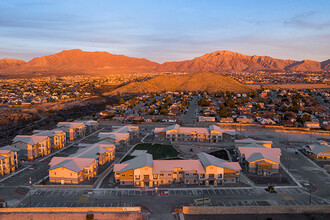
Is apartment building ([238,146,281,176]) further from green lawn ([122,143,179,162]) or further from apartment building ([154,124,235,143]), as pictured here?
apartment building ([154,124,235,143])

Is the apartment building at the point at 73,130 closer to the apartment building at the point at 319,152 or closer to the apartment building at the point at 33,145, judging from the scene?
the apartment building at the point at 33,145

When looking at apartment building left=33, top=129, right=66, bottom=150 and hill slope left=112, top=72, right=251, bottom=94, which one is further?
hill slope left=112, top=72, right=251, bottom=94

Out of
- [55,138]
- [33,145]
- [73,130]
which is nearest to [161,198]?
[33,145]

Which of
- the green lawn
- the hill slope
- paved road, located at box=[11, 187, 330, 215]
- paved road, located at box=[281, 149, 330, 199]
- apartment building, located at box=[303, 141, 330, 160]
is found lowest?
paved road, located at box=[11, 187, 330, 215]

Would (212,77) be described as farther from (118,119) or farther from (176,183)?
(176,183)

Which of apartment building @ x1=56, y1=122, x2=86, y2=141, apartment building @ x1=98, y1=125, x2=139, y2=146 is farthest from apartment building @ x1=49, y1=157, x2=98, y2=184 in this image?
apartment building @ x1=56, y1=122, x2=86, y2=141

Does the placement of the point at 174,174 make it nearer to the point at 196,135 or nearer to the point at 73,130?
the point at 196,135

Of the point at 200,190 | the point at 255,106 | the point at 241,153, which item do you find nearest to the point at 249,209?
the point at 200,190
